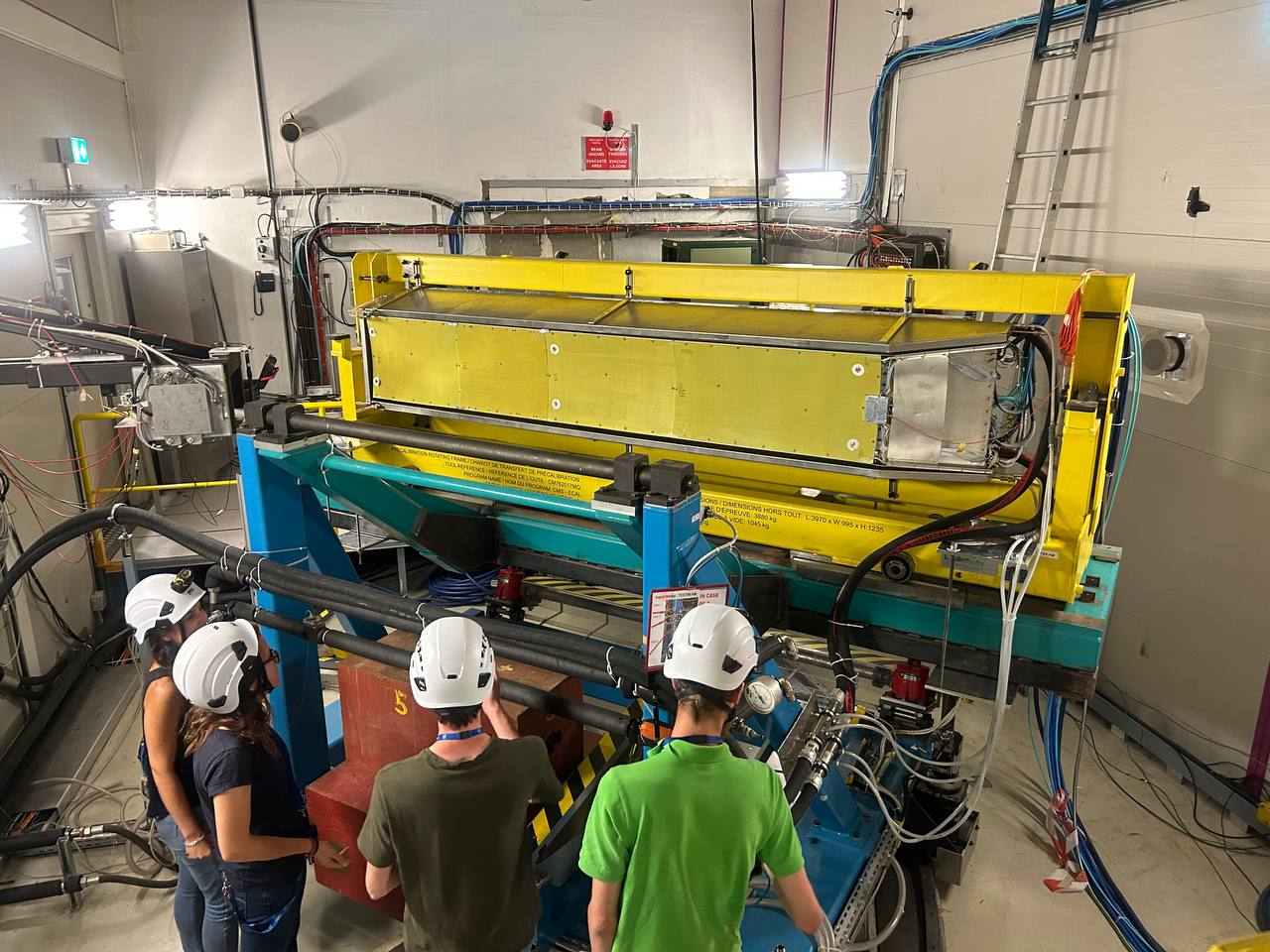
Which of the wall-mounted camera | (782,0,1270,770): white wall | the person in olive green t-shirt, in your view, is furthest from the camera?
the wall-mounted camera

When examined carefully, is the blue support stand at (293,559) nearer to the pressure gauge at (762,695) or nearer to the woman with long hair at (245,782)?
the woman with long hair at (245,782)

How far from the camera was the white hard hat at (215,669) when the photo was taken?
228 cm

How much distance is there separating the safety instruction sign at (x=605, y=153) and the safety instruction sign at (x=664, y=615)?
7402 millimetres

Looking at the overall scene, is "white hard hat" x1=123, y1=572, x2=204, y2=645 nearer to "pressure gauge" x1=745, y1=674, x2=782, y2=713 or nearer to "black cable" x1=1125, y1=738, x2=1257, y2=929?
"pressure gauge" x1=745, y1=674, x2=782, y2=713

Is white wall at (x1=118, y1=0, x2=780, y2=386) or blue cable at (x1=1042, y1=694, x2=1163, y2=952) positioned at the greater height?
white wall at (x1=118, y1=0, x2=780, y2=386)

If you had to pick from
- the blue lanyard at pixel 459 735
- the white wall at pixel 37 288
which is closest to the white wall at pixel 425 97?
the white wall at pixel 37 288

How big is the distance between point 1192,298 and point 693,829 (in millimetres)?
3842

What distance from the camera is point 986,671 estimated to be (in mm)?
3078

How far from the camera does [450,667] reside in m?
2.06

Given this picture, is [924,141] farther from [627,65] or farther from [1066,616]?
[1066,616]

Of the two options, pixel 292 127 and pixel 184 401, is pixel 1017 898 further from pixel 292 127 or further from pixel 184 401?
pixel 292 127

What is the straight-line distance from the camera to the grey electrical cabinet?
721 centimetres

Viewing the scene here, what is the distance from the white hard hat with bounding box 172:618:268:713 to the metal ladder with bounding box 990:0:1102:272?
4553 millimetres

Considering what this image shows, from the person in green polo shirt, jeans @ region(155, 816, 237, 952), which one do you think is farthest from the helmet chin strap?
jeans @ region(155, 816, 237, 952)
